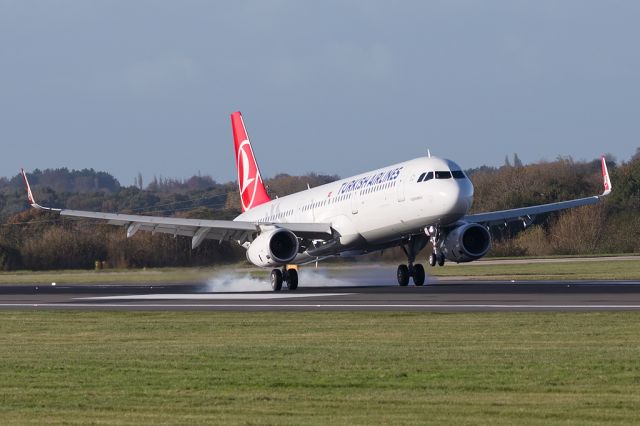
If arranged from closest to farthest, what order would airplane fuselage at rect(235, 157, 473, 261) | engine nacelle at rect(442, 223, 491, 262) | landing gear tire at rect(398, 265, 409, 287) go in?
1. airplane fuselage at rect(235, 157, 473, 261)
2. engine nacelle at rect(442, 223, 491, 262)
3. landing gear tire at rect(398, 265, 409, 287)

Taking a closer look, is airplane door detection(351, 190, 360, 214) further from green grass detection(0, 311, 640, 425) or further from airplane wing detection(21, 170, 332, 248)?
green grass detection(0, 311, 640, 425)

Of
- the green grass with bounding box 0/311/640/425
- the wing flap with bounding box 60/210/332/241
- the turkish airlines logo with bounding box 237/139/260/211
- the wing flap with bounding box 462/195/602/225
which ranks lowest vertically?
the green grass with bounding box 0/311/640/425

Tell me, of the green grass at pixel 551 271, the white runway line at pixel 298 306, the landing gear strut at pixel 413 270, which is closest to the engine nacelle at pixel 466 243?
the landing gear strut at pixel 413 270

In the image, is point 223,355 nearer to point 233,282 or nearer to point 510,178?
point 233,282

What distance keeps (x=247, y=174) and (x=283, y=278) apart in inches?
600

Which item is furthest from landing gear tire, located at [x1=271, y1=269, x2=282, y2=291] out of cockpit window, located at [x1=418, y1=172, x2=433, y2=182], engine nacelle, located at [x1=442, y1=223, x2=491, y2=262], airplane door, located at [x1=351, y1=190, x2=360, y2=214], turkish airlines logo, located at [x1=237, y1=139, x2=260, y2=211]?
turkish airlines logo, located at [x1=237, y1=139, x2=260, y2=211]

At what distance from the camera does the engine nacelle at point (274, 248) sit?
151ft

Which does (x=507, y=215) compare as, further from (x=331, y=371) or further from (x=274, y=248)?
(x=331, y=371)

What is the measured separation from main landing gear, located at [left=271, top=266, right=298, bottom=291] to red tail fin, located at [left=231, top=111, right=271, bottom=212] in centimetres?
1248

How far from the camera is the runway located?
31.8m

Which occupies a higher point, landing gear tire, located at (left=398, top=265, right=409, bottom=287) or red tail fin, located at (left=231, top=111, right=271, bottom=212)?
red tail fin, located at (left=231, top=111, right=271, bottom=212)

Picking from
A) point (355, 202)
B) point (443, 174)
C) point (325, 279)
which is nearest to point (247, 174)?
point (325, 279)

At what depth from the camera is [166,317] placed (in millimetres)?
30125

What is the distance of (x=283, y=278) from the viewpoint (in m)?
47.2
